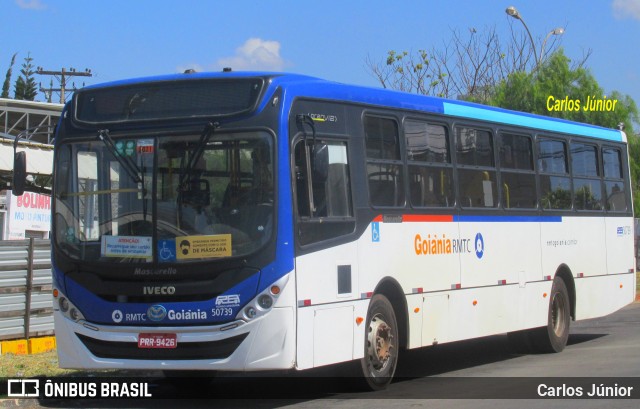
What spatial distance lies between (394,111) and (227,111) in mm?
2684

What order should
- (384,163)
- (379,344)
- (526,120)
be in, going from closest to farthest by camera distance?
(379,344) < (384,163) < (526,120)

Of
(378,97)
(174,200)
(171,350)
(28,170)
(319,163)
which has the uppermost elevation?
(28,170)

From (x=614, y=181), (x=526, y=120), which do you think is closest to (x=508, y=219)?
(x=526, y=120)

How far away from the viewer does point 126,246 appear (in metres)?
10.0

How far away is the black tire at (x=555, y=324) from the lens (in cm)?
1534

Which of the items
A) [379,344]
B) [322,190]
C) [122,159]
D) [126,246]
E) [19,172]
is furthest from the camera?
[379,344]

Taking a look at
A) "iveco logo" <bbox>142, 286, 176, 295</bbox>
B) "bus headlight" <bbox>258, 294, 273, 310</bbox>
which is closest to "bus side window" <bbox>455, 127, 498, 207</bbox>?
"bus headlight" <bbox>258, 294, 273, 310</bbox>

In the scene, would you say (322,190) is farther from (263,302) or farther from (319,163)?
(263,302)

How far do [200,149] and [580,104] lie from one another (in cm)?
3013

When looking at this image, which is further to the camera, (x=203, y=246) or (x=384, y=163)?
(x=384, y=163)

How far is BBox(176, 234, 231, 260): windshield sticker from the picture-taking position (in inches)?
380

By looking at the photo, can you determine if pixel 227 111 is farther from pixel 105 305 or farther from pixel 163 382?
pixel 163 382

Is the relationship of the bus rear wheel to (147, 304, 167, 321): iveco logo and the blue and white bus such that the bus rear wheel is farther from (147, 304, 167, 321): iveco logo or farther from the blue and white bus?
(147, 304, 167, 321): iveco logo

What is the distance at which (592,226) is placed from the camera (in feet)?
54.9
